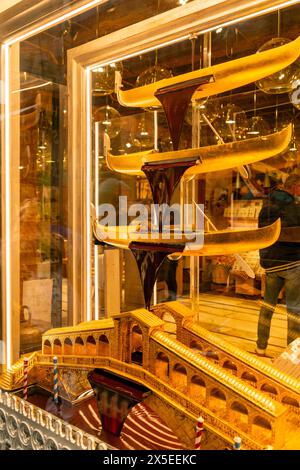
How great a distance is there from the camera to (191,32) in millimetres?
1885

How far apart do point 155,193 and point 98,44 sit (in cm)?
117

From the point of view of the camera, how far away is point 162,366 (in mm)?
1375

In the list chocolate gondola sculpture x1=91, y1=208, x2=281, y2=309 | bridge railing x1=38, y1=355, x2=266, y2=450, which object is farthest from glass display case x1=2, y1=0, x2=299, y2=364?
bridge railing x1=38, y1=355, x2=266, y2=450

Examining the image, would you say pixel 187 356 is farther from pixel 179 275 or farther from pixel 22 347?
pixel 22 347

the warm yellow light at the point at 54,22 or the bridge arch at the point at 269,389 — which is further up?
the warm yellow light at the point at 54,22

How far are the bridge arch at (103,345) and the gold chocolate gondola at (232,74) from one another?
3.24 feet

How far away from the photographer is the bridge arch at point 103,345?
1544 mm

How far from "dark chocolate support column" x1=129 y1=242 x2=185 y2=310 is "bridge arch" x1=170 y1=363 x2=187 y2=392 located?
0.88 ft

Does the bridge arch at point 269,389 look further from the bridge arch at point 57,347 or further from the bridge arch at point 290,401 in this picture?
the bridge arch at point 57,347

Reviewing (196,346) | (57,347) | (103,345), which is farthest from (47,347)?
(196,346)

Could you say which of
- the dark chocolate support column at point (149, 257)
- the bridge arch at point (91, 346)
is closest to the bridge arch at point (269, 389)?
the dark chocolate support column at point (149, 257)

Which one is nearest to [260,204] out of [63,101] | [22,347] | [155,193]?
[155,193]

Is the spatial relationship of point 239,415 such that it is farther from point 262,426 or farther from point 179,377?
point 179,377

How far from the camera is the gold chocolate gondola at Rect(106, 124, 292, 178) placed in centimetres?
128
